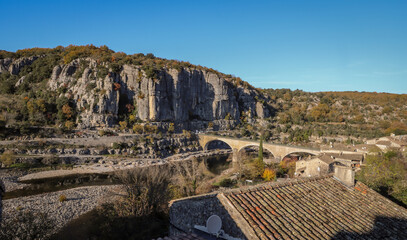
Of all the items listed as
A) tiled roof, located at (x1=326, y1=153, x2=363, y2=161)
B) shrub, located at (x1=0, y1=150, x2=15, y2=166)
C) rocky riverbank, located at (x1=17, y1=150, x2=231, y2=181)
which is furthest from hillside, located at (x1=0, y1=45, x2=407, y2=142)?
tiled roof, located at (x1=326, y1=153, x2=363, y2=161)

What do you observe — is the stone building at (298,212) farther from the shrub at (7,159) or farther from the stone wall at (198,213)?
the shrub at (7,159)

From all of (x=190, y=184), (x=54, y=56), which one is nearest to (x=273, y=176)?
(x=190, y=184)

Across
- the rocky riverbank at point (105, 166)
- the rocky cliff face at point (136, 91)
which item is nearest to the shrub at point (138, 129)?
the rocky cliff face at point (136, 91)

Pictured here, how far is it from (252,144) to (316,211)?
1413 inches

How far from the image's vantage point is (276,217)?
18.6 feet

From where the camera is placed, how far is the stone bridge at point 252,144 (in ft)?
110

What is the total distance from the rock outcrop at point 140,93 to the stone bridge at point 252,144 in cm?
1177

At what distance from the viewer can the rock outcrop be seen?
49.9m

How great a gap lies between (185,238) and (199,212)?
162 cm

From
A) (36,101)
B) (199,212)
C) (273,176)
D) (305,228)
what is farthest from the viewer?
(36,101)

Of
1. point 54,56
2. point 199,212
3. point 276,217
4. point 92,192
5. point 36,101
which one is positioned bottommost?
point 92,192

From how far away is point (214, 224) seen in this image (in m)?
5.89

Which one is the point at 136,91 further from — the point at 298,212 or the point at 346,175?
the point at 298,212

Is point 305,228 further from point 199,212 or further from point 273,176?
point 273,176
